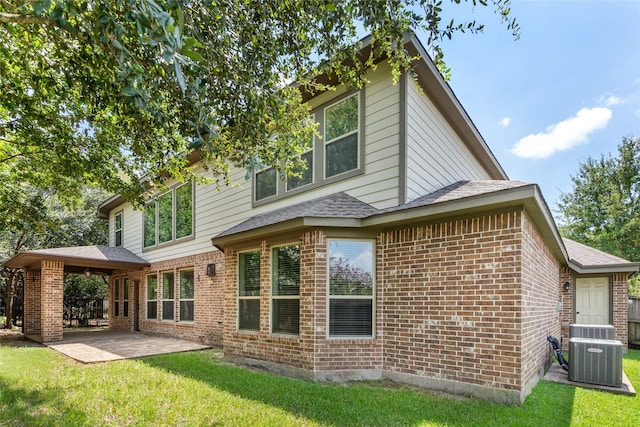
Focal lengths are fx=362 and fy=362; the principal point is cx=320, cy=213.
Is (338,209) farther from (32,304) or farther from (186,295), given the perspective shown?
(32,304)

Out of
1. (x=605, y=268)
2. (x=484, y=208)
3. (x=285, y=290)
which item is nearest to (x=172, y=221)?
(x=285, y=290)

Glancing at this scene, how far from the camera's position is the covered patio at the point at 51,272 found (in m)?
11.7

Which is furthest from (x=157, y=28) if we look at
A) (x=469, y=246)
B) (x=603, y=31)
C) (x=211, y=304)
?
(x=603, y=31)

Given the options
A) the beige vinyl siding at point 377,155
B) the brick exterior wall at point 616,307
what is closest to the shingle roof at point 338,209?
the beige vinyl siding at point 377,155

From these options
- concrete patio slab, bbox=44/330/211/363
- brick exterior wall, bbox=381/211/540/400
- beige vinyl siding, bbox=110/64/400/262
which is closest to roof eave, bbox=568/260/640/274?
brick exterior wall, bbox=381/211/540/400

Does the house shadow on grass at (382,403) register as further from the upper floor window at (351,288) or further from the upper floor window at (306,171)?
the upper floor window at (306,171)

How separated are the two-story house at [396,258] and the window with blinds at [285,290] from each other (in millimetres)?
29

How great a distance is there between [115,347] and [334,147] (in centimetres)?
826

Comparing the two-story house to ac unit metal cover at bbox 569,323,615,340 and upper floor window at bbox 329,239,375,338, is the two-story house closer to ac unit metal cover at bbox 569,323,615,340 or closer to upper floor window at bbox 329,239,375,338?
upper floor window at bbox 329,239,375,338

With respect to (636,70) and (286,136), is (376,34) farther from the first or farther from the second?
(636,70)

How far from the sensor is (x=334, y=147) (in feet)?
25.1

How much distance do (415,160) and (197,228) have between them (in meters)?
7.85

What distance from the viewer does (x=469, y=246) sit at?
539 cm

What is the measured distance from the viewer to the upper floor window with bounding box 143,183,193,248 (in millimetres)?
12492
